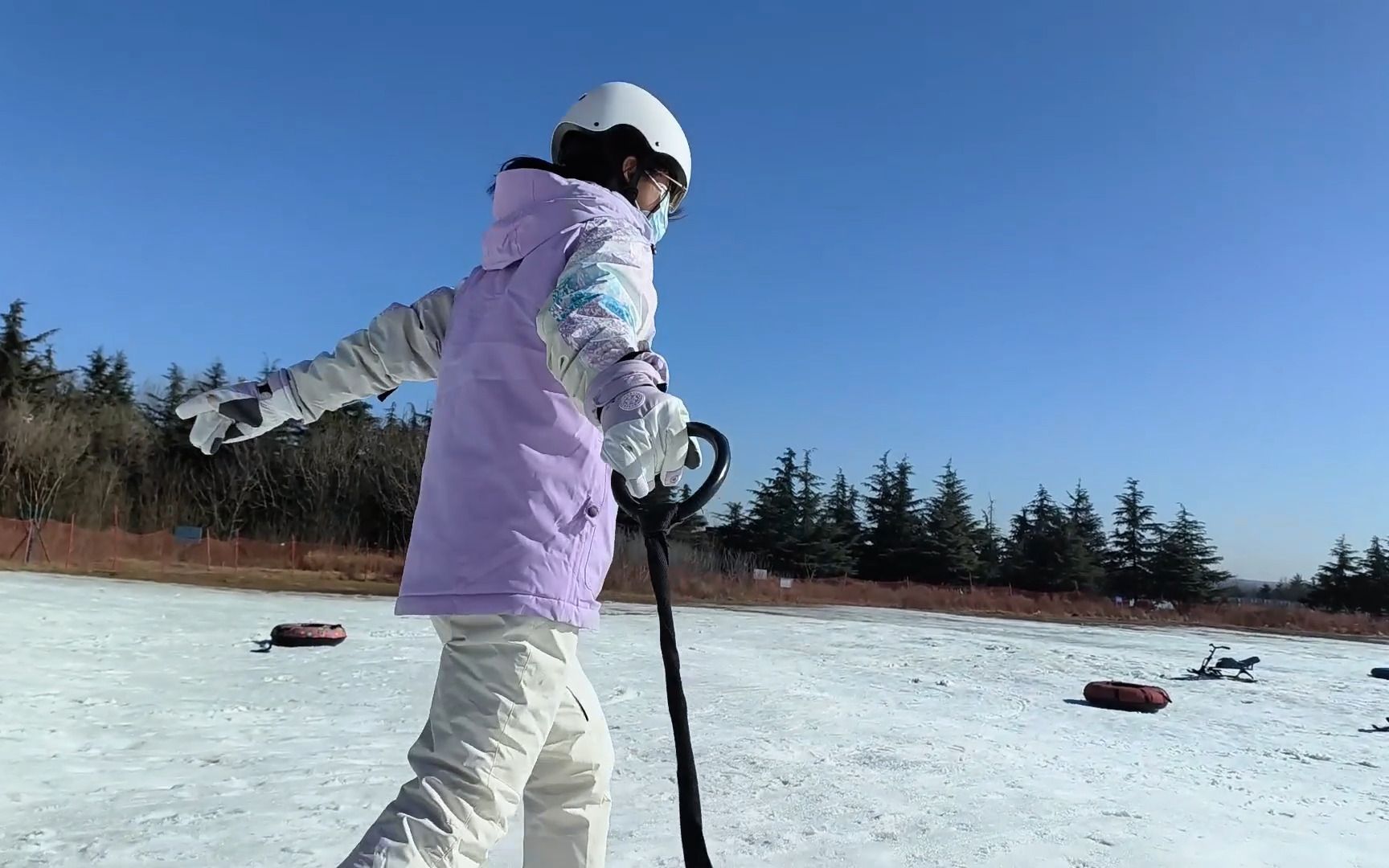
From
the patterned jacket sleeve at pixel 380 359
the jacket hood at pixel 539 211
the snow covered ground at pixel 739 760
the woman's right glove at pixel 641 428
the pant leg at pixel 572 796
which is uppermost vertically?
the jacket hood at pixel 539 211

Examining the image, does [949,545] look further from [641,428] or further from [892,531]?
[641,428]

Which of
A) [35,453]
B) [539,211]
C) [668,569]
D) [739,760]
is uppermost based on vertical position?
[35,453]

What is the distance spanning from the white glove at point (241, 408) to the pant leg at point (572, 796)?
0.98 meters

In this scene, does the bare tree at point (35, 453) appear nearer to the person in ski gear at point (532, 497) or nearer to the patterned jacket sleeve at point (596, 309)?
the person in ski gear at point (532, 497)

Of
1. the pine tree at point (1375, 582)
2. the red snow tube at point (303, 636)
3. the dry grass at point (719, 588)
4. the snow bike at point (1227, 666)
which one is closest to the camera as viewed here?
the red snow tube at point (303, 636)

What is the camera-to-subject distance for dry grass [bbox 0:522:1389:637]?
2272 centimetres

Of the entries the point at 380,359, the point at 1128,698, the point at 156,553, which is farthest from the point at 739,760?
the point at 156,553

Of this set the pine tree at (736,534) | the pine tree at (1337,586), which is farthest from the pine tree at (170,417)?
the pine tree at (1337,586)

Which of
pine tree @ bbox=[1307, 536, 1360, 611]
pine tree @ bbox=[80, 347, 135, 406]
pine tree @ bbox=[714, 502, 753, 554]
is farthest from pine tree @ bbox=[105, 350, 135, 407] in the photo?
pine tree @ bbox=[1307, 536, 1360, 611]

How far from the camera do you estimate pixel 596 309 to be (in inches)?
61.0

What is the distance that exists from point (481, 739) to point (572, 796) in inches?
12.9

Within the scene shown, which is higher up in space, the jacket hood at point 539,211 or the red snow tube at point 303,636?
the jacket hood at point 539,211

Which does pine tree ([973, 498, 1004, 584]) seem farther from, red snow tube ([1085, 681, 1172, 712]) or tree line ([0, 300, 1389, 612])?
red snow tube ([1085, 681, 1172, 712])

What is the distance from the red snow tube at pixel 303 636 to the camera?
25.3 feet
